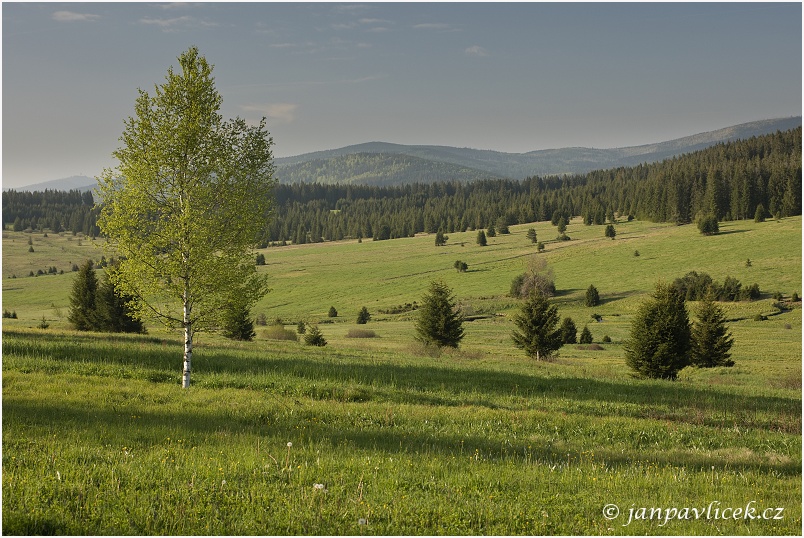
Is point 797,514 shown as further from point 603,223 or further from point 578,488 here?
point 603,223

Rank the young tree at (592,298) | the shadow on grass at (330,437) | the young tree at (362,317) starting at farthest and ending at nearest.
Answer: the young tree at (592,298) < the young tree at (362,317) < the shadow on grass at (330,437)

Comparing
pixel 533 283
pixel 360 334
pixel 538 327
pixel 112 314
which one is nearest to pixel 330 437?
pixel 538 327

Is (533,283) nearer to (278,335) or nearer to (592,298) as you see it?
(592,298)

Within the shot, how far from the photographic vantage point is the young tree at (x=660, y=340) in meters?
37.1

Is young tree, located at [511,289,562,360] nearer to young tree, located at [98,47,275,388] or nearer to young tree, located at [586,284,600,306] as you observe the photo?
young tree, located at [98,47,275,388]

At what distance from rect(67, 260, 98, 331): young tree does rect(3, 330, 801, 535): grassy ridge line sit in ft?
111

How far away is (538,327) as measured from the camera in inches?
1997

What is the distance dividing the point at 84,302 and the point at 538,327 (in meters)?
41.2

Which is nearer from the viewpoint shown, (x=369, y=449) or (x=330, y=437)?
(x=369, y=449)

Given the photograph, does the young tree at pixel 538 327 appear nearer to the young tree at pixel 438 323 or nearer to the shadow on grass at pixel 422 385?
the young tree at pixel 438 323

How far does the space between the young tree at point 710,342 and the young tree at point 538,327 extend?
11.6 m

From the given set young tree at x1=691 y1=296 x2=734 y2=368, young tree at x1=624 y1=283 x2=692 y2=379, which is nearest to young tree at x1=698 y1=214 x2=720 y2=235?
young tree at x1=691 y1=296 x2=734 y2=368

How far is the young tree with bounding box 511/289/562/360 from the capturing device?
165 feet

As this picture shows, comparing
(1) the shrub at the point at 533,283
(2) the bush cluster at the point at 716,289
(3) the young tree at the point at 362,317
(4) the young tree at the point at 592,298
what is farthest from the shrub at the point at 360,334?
(2) the bush cluster at the point at 716,289
